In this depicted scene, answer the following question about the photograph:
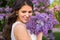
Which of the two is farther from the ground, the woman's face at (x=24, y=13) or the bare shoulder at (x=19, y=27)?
the woman's face at (x=24, y=13)

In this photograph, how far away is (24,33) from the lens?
231 cm

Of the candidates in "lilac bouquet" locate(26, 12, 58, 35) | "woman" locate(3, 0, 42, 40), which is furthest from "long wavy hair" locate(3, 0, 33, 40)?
"lilac bouquet" locate(26, 12, 58, 35)

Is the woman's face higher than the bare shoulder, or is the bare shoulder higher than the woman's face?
the woman's face

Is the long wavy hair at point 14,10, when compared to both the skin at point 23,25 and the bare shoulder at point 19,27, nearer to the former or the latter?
the skin at point 23,25

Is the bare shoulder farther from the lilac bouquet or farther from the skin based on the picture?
the lilac bouquet

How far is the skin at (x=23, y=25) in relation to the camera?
2.31 m

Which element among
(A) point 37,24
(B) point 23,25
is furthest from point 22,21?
(A) point 37,24

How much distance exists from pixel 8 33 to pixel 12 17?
170mm

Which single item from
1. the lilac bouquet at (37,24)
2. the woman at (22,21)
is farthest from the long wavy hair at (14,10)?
the lilac bouquet at (37,24)

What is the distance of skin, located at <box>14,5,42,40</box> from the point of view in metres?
2.31

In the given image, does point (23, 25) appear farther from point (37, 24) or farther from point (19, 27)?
point (37, 24)

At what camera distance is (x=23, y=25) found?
239 cm

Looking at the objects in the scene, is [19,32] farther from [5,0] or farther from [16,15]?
[5,0]

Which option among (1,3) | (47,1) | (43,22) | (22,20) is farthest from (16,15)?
(1,3)
